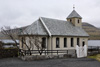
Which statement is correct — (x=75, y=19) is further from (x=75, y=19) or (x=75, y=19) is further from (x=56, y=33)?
(x=56, y=33)

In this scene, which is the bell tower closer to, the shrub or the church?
the church

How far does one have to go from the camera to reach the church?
24.7 metres

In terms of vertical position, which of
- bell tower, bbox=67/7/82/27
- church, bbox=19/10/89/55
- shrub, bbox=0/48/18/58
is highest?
bell tower, bbox=67/7/82/27

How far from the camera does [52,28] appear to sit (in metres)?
26.5

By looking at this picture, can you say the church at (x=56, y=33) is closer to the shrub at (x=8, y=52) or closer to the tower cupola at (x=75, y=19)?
the tower cupola at (x=75, y=19)

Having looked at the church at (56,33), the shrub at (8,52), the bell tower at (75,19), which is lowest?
the shrub at (8,52)

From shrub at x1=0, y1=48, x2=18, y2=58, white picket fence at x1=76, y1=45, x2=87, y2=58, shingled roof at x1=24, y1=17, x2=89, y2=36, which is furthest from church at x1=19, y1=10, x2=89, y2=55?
white picket fence at x1=76, y1=45, x2=87, y2=58

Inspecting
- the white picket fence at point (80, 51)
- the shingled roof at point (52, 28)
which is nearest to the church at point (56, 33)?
the shingled roof at point (52, 28)

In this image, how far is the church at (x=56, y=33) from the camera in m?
24.7

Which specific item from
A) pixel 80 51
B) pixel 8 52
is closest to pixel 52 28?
pixel 80 51

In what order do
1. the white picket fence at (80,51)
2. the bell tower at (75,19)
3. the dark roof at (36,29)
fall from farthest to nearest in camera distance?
1. the bell tower at (75,19)
2. the dark roof at (36,29)
3. the white picket fence at (80,51)

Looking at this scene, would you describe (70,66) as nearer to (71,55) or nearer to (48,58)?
(48,58)

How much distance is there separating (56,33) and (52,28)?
1589mm

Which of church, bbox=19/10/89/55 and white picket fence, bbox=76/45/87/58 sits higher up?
church, bbox=19/10/89/55
